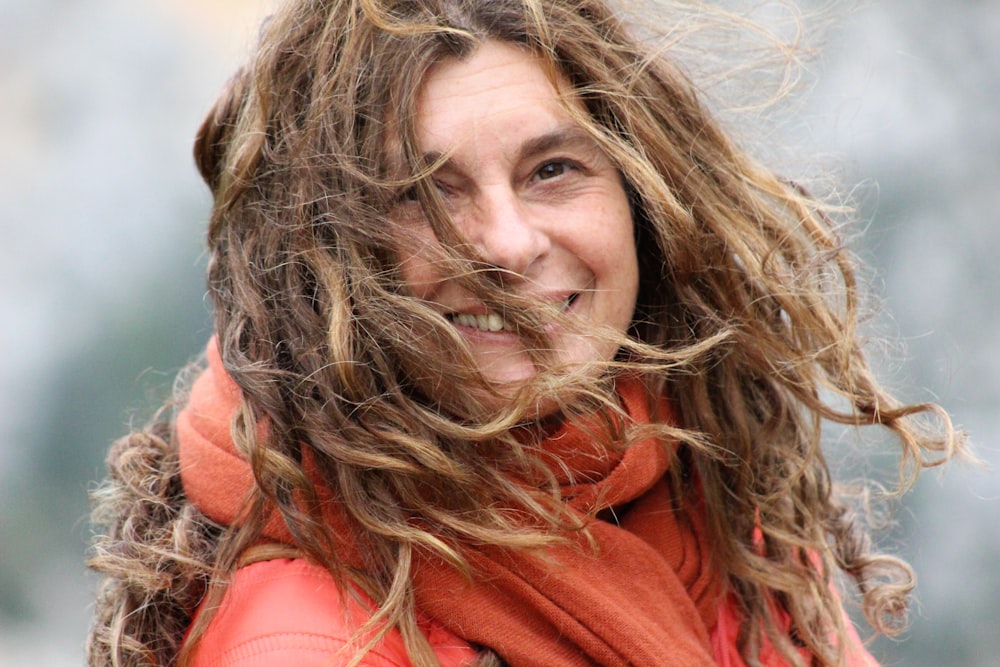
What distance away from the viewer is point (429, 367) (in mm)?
1552

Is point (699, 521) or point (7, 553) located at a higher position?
point (699, 521)

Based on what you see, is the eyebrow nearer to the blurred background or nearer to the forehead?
the forehead

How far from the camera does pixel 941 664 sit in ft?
12.0

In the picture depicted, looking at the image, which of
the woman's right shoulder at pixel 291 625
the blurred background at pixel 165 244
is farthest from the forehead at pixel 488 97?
the blurred background at pixel 165 244

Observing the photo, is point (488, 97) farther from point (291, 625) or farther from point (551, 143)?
point (291, 625)

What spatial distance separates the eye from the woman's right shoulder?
665mm

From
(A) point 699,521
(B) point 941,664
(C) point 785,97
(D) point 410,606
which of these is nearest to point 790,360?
(A) point 699,521

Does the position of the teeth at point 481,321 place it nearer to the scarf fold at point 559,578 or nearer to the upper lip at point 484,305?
the upper lip at point 484,305

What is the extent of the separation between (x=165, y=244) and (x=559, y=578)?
2352 millimetres

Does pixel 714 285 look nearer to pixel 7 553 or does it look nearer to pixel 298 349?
pixel 298 349

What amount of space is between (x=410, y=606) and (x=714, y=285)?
781 millimetres

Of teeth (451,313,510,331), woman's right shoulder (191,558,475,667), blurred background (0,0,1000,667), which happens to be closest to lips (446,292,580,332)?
teeth (451,313,510,331)

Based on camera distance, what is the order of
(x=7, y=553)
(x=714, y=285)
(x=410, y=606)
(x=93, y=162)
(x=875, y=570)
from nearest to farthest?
(x=410, y=606) < (x=714, y=285) < (x=875, y=570) < (x=7, y=553) < (x=93, y=162)

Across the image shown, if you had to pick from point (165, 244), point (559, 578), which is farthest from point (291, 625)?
point (165, 244)
